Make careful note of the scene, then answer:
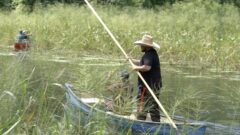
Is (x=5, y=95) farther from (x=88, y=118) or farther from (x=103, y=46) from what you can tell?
(x=103, y=46)

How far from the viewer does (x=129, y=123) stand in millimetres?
5672

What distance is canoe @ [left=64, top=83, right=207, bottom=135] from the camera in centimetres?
520

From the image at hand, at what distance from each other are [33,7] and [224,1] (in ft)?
36.7

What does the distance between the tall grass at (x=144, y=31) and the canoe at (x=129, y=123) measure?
942 cm

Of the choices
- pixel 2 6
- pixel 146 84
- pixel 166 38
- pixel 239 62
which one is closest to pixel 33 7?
pixel 2 6

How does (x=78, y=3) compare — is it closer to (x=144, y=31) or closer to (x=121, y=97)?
(x=144, y=31)

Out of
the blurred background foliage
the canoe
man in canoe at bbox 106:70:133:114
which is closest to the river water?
the canoe

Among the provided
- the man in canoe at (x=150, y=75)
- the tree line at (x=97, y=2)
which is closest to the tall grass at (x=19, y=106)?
the man in canoe at (x=150, y=75)

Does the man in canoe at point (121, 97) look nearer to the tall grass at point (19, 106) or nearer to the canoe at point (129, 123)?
the canoe at point (129, 123)

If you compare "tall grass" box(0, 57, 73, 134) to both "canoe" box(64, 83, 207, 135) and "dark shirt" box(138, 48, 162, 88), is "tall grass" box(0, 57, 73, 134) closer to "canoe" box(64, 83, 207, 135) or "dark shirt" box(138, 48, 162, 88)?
"canoe" box(64, 83, 207, 135)

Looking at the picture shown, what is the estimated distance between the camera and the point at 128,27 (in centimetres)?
1981

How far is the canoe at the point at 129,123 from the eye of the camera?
520 centimetres

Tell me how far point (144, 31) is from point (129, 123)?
1376 centimetres

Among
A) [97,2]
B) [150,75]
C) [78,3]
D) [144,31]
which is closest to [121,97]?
[150,75]
